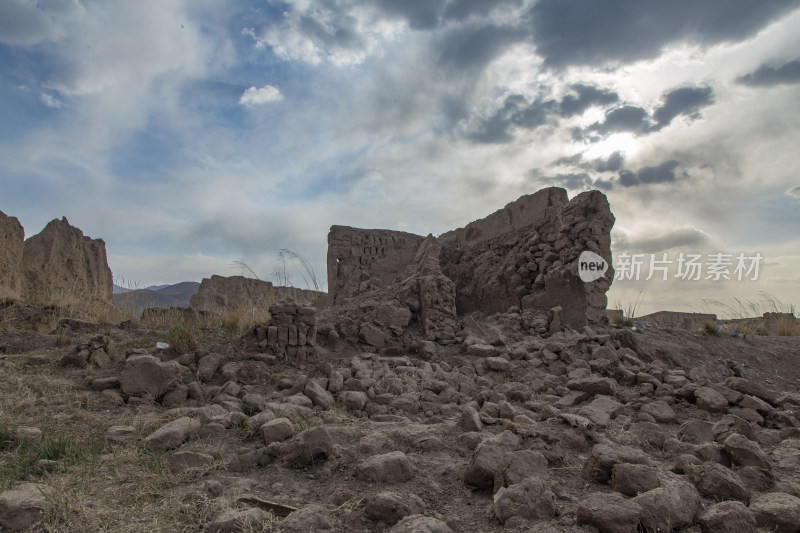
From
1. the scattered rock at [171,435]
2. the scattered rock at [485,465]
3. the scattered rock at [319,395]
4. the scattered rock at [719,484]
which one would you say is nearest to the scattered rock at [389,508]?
the scattered rock at [485,465]

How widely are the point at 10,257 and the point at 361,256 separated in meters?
7.61

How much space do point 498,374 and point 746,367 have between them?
375cm

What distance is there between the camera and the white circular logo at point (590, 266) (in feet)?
21.9

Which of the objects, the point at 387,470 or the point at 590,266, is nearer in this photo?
the point at 387,470

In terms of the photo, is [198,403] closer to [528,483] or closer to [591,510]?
[528,483]

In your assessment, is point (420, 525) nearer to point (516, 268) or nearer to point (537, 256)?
point (537, 256)

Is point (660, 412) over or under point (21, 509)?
over

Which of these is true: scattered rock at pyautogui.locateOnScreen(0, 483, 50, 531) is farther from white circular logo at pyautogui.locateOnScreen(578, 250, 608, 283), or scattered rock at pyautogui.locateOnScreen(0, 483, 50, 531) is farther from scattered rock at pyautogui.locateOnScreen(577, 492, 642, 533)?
white circular logo at pyautogui.locateOnScreen(578, 250, 608, 283)

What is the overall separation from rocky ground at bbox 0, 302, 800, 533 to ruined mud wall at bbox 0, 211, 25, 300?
479cm

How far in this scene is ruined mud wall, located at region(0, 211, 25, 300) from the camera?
9273mm

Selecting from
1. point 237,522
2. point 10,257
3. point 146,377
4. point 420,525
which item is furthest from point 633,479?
point 10,257

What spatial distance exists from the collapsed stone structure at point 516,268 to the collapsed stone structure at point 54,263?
7169 mm

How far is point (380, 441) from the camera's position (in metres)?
2.80

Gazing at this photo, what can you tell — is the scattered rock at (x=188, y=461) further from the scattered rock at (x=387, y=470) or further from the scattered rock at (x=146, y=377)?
the scattered rock at (x=146, y=377)
